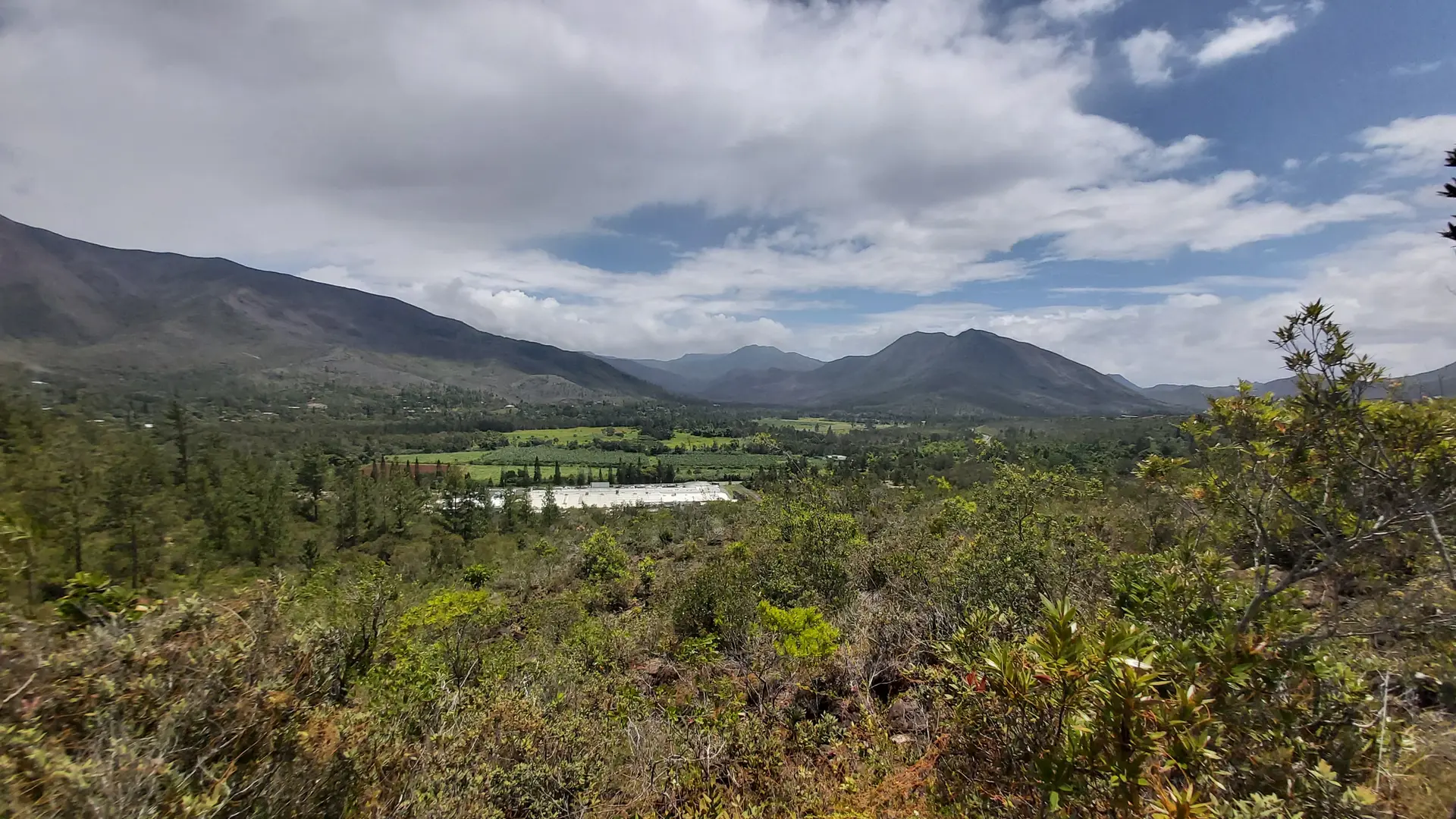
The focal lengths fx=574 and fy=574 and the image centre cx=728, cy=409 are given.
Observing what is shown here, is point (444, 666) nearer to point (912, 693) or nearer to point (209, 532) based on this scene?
point (912, 693)

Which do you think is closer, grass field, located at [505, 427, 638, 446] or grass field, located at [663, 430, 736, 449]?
grass field, located at [663, 430, 736, 449]

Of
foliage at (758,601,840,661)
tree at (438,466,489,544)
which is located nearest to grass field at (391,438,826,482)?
tree at (438,466,489,544)

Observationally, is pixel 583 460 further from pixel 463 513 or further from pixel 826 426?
pixel 826 426

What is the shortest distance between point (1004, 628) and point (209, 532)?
36801mm

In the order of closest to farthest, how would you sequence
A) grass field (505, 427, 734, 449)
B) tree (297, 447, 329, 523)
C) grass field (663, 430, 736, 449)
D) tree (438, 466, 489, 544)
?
tree (297, 447, 329, 523) → tree (438, 466, 489, 544) → grass field (663, 430, 736, 449) → grass field (505, 427, 734, 449)

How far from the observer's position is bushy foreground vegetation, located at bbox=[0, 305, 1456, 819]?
2.62 metres

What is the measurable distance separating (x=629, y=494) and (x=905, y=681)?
70076 millimetres

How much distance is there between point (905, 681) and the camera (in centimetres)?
666

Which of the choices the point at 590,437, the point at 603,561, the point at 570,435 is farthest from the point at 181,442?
the point at 570,435

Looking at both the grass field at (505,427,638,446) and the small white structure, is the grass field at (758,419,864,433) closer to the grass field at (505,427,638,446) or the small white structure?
the grass field at (505,427,638,446)

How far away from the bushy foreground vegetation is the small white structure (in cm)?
5437

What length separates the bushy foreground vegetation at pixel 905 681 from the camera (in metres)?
2.62

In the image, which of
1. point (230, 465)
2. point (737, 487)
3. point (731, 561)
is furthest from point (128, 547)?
point (737, 487)

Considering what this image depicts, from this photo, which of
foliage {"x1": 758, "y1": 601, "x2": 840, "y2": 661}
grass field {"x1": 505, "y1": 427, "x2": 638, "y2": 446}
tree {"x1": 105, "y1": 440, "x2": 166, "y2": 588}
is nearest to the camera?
foliage {"x1": 758, "y1": 601, "x2": 840, "y2": 661}
